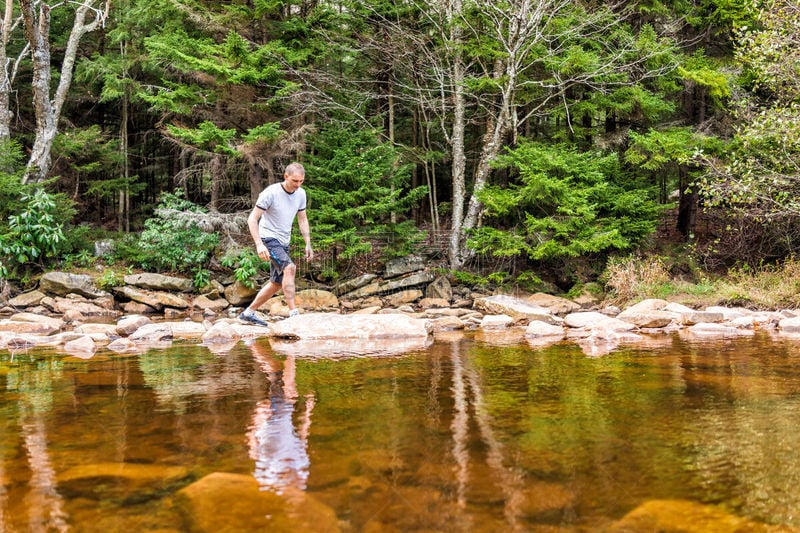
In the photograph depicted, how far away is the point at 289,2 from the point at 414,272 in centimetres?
775

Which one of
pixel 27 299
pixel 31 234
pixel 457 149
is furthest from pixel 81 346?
pixel 457 149

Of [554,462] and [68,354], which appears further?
[68,354]

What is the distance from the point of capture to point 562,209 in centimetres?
1094

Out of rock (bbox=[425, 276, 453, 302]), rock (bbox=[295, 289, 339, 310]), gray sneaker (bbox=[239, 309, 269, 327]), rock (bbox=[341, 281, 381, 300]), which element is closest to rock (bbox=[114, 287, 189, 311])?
rock (bbox=[295, 289, 339, 310])

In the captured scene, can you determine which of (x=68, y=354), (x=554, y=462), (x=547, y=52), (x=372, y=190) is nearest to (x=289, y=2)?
(x=372, y=190)

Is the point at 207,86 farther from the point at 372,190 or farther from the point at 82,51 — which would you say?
the point at 82,51

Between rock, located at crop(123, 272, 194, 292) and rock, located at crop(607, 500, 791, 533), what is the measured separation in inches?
497

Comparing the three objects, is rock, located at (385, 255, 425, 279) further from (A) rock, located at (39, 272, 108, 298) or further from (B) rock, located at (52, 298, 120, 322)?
(A) rock, located at (39, 272, 108, 298)

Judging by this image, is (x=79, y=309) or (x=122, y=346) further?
(x=79, y=309)

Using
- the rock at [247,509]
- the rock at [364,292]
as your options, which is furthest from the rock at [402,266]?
the rock at [247,509]

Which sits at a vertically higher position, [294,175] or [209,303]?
[294,175]

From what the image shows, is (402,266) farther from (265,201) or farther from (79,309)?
(79,309)

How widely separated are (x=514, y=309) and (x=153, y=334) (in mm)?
5983

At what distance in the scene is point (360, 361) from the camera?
4.66 metres
